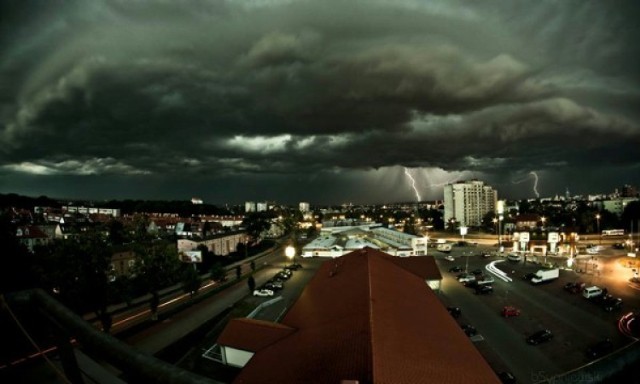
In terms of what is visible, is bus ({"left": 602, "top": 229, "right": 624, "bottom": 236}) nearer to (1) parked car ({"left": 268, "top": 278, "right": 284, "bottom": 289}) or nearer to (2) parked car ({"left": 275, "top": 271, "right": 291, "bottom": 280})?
(2) parked car ({"left": 275, "top": 271, "right": 291, "bottom": 280})

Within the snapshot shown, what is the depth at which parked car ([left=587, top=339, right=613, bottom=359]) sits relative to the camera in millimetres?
17562

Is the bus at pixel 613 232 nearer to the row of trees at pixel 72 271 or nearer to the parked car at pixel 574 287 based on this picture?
the parked car at pixel 574 287

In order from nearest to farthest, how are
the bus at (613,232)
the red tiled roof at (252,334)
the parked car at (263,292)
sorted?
the red tiled roof at (252,334) < the parked car at (263,292) < the bus at (613,232)

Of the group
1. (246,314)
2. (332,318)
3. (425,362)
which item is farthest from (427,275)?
(425,362)

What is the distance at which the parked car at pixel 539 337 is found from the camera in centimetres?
1934

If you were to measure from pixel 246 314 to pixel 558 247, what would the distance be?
5172cm

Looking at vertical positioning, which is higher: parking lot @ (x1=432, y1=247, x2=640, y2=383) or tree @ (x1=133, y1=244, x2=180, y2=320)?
tree @ (x1=133, y1=244, x2=180, y2=320)

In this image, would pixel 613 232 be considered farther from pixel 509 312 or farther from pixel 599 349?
pixel 599 349

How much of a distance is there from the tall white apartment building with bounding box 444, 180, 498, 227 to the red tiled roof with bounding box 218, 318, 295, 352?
102114 millimetres

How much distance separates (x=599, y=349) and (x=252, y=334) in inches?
729

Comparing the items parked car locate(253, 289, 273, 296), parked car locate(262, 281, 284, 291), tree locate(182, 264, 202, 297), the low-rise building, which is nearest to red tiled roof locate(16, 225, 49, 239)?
the low-rise building

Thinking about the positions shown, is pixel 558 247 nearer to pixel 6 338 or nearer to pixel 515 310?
pixel 515 310

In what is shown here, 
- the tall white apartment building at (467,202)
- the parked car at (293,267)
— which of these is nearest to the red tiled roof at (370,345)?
the parked car at (293,267)

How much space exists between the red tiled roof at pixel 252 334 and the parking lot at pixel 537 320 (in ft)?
36.1
